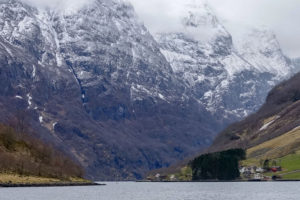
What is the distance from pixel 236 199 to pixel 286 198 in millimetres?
13829

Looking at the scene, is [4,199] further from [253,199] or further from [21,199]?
[253,199]

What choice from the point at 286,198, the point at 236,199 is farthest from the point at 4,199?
the point at 286,198

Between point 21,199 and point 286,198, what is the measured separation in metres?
73.8

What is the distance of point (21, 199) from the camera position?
198500 millimetres

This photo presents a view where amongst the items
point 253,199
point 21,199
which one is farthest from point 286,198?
point 21,199

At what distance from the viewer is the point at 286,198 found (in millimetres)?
198500

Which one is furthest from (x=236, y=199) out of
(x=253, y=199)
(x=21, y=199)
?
(x=21, y=199)

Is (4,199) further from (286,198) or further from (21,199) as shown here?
(286,198)

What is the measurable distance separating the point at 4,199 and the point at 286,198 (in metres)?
78.2

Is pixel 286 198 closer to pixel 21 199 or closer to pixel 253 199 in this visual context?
pixel 253 199

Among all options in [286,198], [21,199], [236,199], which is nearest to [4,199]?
[21,199]

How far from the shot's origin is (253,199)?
19938cm

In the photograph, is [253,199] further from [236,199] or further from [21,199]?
[21,199]

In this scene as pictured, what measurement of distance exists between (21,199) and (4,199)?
4718mm
